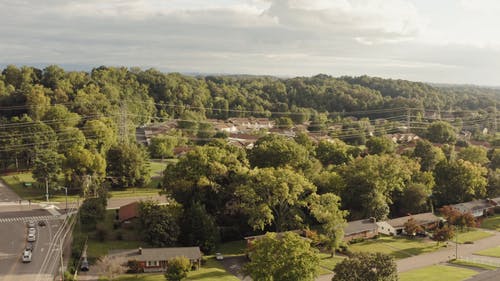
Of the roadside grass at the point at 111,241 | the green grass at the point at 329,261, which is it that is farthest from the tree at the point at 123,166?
the green grass at the point at 329,261

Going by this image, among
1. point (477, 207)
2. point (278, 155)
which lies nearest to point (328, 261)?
point (278, 155)

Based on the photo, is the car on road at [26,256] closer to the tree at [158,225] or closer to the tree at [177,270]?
the tree at [158,225]

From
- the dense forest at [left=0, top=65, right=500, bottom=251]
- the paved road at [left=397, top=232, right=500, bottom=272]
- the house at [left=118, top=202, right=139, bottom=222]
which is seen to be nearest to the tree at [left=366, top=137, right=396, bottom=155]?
the dense forest at [left=0, top=65, right=500, bottom=251]

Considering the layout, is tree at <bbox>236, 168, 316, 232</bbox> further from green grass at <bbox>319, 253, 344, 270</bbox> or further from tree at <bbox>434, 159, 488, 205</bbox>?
tree at <bbox>434, 159, 488, 205</bbox>

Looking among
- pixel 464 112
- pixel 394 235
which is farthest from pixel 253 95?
pixel 394 235

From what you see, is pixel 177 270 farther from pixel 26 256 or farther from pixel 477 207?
pixel 477 207
